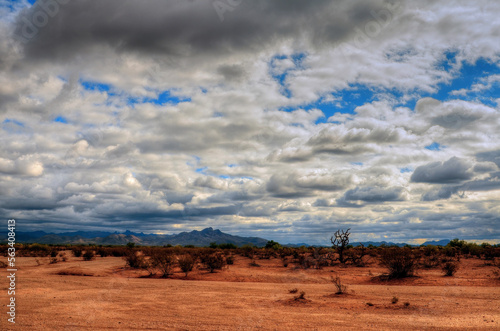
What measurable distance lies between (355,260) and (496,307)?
22961 millimetres

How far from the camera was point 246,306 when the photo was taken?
1509 centimetres

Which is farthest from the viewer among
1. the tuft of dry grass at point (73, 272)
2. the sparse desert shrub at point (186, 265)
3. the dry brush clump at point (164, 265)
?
the sparse desert shrub at point (186, 265)

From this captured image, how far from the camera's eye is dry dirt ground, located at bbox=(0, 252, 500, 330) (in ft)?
38.5

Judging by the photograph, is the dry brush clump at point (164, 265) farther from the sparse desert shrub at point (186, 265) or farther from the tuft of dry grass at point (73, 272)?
the tuft of dry grass at point (73, 272)

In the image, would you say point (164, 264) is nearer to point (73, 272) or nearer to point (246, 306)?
point (73, 272)

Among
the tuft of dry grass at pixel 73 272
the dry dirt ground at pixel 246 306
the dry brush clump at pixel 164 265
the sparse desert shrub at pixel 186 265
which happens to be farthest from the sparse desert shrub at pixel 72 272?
the sparse desert shrub at pixel 186 265

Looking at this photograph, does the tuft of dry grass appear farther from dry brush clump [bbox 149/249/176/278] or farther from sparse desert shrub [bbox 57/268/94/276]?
dry brush clump [bbox 149/249/176/278]

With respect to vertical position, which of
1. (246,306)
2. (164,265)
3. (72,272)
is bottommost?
(72,272)

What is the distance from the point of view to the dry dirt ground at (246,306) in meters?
11.7

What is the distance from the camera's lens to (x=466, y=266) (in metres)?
32.0

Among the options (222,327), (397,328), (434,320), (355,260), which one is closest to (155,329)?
(222,327)

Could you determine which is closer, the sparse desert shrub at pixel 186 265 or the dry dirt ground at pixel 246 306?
the dry dirt ground at pixel 246 306

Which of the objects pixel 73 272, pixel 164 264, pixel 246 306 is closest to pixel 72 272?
pixel 73 272

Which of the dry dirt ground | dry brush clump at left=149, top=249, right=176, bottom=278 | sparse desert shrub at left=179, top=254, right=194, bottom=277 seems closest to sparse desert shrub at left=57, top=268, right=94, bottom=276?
the dry dirt ground
